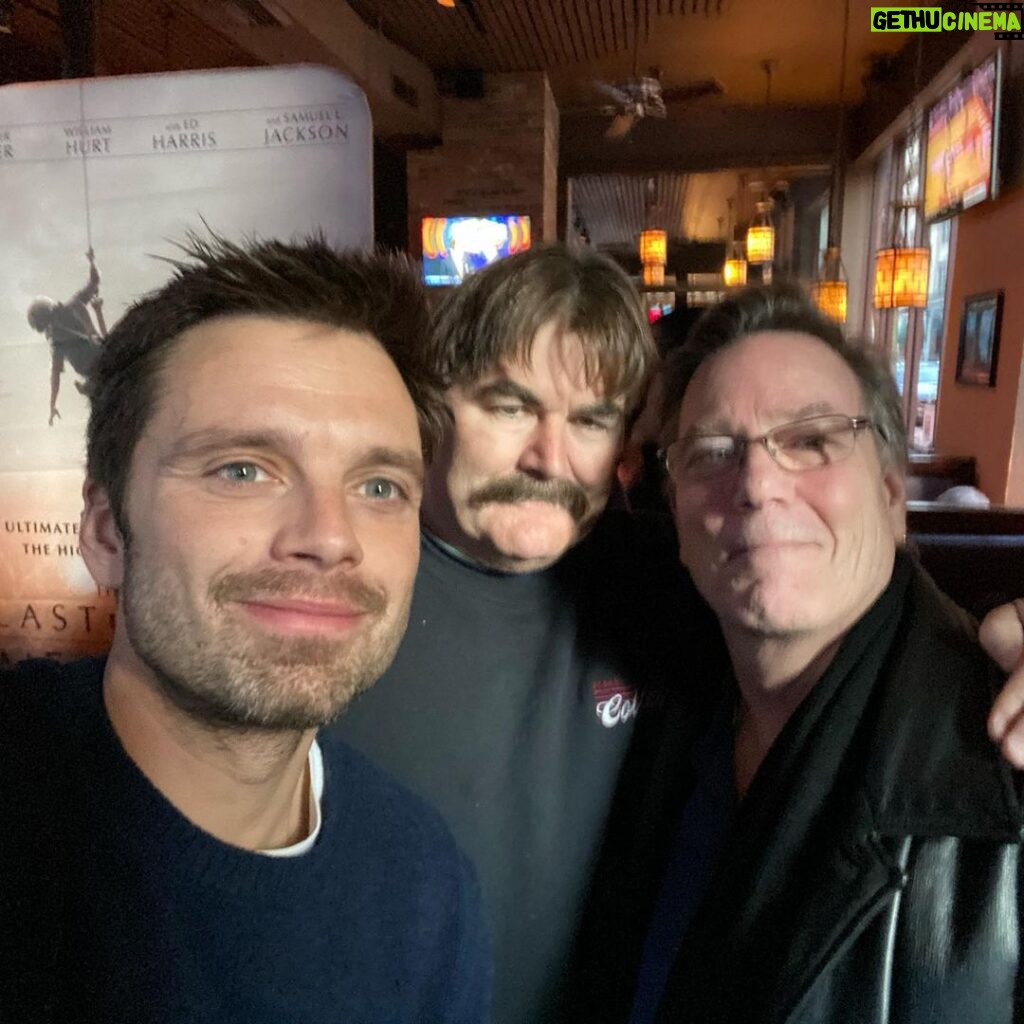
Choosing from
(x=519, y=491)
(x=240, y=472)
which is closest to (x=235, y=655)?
(x=240, y=472)

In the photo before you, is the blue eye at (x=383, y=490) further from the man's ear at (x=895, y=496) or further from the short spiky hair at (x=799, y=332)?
the man's ear at (x=895, y=496)

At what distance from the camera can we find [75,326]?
1368mm

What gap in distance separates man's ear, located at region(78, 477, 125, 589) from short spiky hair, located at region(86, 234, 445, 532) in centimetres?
2

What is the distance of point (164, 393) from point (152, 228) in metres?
0.56

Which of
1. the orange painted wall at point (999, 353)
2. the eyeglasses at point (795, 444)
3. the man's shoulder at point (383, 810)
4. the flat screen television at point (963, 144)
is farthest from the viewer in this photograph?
the orange painted wall at point (999, 353)

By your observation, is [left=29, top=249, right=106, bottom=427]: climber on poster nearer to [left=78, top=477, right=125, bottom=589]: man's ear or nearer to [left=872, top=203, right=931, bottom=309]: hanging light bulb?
[left=78, top=477, right=125, bottom=589]: man's ear

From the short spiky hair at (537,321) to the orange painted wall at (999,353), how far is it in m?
4.14

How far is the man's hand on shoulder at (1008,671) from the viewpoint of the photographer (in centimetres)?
82

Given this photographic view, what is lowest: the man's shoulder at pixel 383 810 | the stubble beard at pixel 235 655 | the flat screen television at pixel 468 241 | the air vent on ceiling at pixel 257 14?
the man's shoulder at pixel 383 810

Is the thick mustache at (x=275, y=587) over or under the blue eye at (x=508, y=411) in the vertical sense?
under

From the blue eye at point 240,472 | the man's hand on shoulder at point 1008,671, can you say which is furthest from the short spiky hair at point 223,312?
the man's hand on shoulder at point 1008,671

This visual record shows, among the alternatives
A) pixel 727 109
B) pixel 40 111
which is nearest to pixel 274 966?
A: pixel 40 111

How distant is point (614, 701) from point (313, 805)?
565 mm

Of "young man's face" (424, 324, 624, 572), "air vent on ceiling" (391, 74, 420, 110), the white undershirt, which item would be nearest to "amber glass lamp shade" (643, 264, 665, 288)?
"air vent on ceiling" (391, 74, 420, 110)
